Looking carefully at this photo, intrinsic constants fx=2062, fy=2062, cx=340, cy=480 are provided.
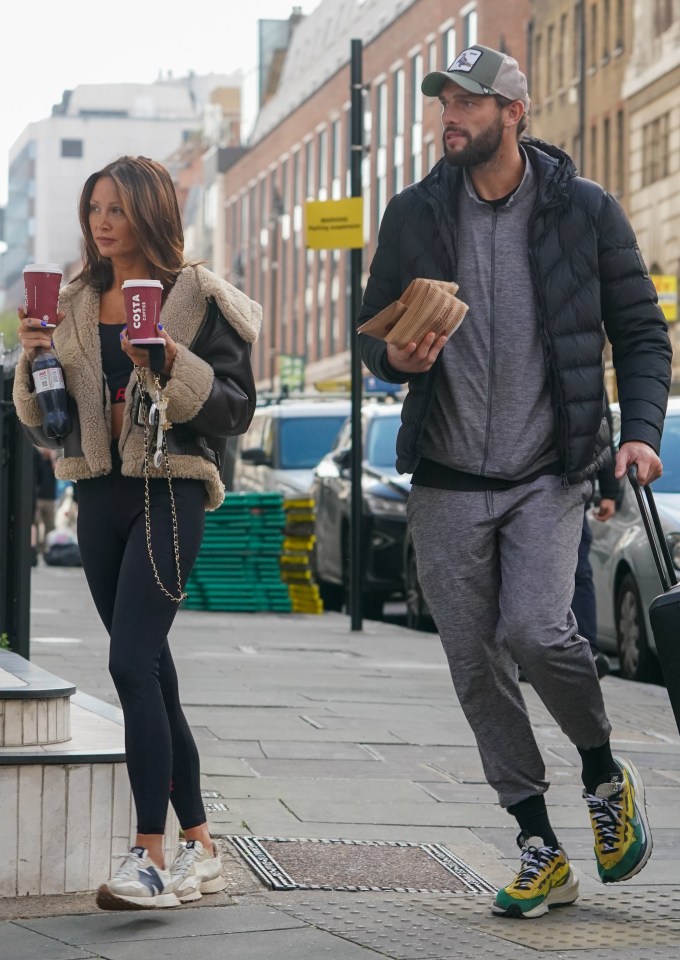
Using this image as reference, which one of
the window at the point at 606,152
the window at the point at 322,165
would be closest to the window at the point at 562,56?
the window at the point at 606,152

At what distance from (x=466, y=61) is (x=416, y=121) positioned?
62.3m

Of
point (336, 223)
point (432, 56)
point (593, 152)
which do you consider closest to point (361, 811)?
point (336, 223)

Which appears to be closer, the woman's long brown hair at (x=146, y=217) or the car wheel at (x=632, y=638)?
the woman's long brown hair at (x=146, y=217)

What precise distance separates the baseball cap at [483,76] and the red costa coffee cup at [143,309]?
92cm

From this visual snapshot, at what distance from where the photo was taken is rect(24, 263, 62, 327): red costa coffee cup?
4.95 m

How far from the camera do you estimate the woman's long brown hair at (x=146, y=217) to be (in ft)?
16.7

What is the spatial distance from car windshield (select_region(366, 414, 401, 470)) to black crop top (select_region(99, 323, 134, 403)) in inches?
454

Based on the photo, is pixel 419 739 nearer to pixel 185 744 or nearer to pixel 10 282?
pixel 185 744

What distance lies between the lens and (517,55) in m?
57.4

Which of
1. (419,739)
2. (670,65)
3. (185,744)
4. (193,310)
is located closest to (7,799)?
(185,744)

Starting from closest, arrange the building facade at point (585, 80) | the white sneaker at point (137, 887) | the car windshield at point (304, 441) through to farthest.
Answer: the white sneaker at point (137, 887) < the car windshield at point (304, 441) < the building facade at point (585, 80)

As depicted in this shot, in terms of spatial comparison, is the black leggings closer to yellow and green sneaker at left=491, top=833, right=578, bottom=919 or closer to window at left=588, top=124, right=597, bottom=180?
yellow and green sneaker at left=491, top=833, right=578, bottom=919

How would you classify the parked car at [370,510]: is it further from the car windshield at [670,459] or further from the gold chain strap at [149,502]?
the gold chain strap at [149,502]

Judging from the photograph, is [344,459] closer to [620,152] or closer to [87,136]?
[620,152]
